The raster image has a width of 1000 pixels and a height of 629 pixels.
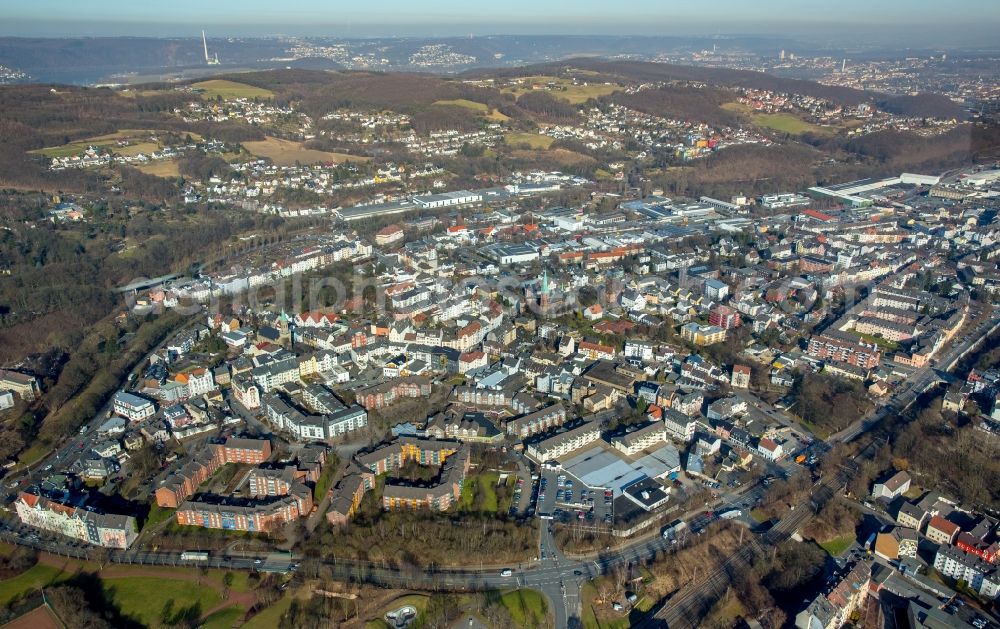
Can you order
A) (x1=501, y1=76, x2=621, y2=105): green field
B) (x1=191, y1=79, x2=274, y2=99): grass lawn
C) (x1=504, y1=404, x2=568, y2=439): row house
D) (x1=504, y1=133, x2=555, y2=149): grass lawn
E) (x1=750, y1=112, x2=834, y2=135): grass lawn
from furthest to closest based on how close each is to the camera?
(x1=501, y1=76, x2=621, y2=105): green field < (x1=191, y1=79, x2=274, y2=99): grass lawn < (x1=750, y1=112, x2=834, y2=135): grass lawn < (x1=504, y1=133, x2=555, y2=149): grass lawn < (x1=504, y1=404, x2=568, y2=439): row house

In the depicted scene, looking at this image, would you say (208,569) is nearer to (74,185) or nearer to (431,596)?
(431,596)

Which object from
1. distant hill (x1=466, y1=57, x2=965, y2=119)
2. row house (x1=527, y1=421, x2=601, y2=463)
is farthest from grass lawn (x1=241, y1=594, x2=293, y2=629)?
distant hill (x1=466, y1=57, x2=965, y2=119)

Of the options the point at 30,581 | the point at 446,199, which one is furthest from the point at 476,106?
the point at 30,581

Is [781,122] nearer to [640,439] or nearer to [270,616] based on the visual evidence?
[640,439]

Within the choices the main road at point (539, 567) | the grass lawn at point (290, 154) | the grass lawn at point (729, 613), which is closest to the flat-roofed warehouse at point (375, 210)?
the grass lawn at point (290, 154)

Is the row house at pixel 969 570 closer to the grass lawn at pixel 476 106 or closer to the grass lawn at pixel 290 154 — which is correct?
the grass lawn at pixel 290 154

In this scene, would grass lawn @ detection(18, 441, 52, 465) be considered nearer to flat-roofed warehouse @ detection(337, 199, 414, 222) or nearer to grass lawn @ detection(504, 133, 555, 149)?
flat-roofed warehouse @ detection(337, 199, 414, 222)
